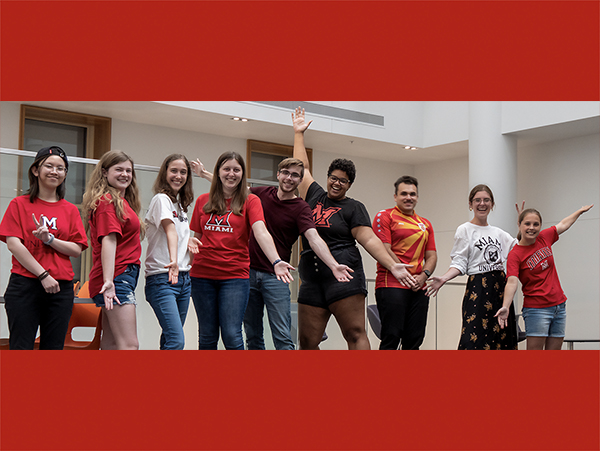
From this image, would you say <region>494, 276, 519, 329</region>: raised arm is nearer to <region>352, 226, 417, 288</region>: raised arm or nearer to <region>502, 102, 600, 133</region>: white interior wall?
<region>352, 226, 417, 288</region>: raised arm

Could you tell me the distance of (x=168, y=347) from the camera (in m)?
3.16

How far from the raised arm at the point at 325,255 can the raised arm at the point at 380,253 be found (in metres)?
0.27

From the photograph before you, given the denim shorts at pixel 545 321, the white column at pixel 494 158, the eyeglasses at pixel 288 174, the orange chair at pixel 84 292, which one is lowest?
the denim shorts at pixel 545 321

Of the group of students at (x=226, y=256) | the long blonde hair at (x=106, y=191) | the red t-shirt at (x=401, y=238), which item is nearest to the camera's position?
the group of students at (x=226, y=256)

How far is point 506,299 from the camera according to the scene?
12.8ft

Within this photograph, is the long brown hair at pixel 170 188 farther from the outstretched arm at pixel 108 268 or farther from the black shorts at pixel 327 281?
the black shorts at pixel 327 281

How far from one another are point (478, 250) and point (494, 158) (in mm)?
4619

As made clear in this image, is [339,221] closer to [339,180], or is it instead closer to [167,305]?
[339,180]

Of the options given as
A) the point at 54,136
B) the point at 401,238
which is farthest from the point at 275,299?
the point at 54,136

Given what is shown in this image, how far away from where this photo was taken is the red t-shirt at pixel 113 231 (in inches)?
118

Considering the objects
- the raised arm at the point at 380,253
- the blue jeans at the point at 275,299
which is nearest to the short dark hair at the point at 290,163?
the raised arm at the point at 380,253

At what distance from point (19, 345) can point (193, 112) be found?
5673 millimetres

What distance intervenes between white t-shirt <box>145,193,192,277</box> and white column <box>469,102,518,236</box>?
5.76 metres
